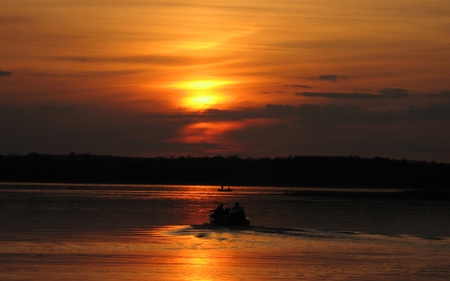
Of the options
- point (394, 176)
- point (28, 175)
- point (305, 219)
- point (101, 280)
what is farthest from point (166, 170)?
point (101, 280)

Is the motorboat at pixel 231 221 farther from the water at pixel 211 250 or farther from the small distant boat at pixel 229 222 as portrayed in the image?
the water at pixel 211 250

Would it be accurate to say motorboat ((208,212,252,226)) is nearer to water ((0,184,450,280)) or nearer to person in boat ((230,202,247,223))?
person in boat ((230,202,247,223))

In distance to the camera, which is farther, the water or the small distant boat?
the small distant boat

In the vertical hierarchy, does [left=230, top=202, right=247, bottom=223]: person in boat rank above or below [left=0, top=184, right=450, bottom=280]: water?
above

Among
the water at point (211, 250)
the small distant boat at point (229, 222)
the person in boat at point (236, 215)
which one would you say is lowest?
the water at point (211, 250)

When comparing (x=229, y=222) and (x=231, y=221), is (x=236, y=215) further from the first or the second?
(x=229, y=222)

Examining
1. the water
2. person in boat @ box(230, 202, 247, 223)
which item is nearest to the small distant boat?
person in boat @ box(230, 202, 247, 223)

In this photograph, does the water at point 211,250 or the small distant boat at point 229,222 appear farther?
the small distant boat at point 229,222

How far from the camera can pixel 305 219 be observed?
51562 millimetres

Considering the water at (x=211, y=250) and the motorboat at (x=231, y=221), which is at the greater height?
the motorboat at (x=231, y=221)

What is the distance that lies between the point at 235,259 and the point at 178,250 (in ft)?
10.5

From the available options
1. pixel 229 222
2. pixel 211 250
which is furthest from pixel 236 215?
pixel 211 250

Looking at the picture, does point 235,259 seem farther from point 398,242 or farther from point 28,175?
point 28,175

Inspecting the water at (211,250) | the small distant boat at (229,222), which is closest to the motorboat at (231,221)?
the small distant boat at (229,222)
